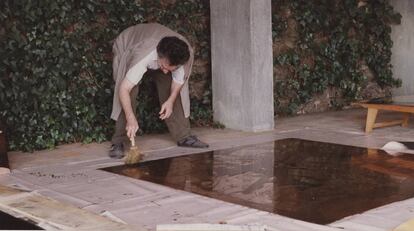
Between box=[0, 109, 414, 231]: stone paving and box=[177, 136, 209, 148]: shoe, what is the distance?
9cm

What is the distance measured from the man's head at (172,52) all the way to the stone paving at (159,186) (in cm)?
88

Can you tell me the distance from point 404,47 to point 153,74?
422cm

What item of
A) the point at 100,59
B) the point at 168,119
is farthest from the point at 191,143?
the point at 100,59

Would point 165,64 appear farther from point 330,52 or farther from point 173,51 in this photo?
point 330,52

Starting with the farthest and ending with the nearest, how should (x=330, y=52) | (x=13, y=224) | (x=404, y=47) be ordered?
1. (x=404, y=47)
2. (x=330, y=52)
3. (x=13, y=224)

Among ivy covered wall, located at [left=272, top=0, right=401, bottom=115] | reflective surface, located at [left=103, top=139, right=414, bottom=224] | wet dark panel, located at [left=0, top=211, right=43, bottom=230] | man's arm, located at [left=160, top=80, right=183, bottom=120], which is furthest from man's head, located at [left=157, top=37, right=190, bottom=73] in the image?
ivy covered wall, located at [left=272, top=0, right=401, bottom=115]

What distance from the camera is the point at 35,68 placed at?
4.97 m

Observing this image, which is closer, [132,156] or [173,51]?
[173,51]

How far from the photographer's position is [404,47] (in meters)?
7.73

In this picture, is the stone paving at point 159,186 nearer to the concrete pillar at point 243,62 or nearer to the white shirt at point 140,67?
the concrete pillar at point 243,62

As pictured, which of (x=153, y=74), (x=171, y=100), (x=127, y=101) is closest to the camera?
(x=127, y=101)

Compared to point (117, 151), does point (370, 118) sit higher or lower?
higher

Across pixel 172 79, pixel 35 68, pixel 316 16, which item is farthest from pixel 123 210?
pixel 316 16

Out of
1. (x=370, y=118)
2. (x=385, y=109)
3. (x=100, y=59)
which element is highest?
(x=100, y=59)
